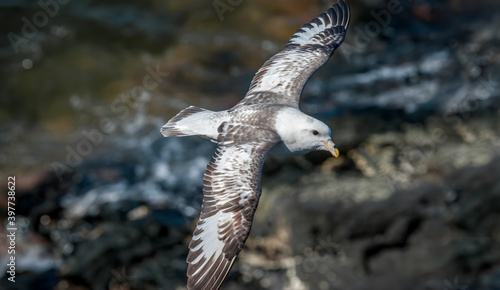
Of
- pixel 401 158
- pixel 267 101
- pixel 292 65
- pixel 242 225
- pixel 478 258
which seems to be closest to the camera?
pixel 242 225

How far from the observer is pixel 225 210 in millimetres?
7090

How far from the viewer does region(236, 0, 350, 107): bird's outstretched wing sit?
8.67m

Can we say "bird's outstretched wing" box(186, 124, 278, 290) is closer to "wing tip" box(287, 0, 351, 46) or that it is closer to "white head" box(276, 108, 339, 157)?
"white head" box(276, 108, 339, 157)

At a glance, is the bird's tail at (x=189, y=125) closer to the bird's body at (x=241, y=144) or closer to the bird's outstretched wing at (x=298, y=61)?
the bird's body at (x=241, y=144)

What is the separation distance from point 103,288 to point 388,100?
6.83 m

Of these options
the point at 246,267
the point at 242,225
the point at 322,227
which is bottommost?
the point at 246,267

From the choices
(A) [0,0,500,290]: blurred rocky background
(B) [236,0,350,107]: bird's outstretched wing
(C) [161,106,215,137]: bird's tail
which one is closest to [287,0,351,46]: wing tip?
(B) [236,0,350,107]: bird's outstretched wing

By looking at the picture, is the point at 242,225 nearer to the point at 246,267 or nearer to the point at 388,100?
the point at 246,267

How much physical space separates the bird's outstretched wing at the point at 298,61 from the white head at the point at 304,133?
0.81 m

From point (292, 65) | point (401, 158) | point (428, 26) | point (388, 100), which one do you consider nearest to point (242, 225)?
point (292, 65)

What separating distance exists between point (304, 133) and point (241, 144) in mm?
706

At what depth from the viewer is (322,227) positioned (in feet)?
33.3

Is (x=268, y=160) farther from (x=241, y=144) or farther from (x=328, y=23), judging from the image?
(x=241, y=144)

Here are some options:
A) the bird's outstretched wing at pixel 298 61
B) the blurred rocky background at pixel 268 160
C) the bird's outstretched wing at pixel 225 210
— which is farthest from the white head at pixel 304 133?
the blurred rocky background at pixel 268 160
